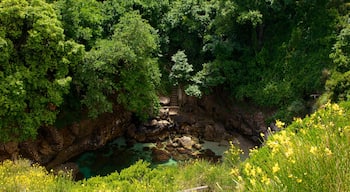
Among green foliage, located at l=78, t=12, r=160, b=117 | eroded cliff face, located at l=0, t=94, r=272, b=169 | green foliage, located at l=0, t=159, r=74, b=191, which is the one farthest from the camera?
eroded cliff face, located at l=0, t=94, r=272, b=169

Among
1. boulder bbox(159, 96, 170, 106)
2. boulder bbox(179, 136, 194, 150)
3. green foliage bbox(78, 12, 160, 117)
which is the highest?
green foliage bbox(78, 12, 160, 117)

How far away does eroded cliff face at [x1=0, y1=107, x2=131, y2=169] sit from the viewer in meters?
13.6

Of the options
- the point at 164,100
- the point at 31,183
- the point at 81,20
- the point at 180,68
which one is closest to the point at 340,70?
the point at 180,68

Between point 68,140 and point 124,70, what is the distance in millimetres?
3899

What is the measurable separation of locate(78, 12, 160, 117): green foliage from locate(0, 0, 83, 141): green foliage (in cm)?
122

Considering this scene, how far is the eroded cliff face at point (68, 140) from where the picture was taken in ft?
44.7

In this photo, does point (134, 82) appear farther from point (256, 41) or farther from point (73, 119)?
point (256, 41)

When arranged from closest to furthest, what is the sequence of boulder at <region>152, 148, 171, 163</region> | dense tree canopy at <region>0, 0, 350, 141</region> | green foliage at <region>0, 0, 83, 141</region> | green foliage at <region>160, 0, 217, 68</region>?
1. green foliage at <region>0, 0, 83, 141</region>
2. dense tree canopy at <region>0, 0, 350, 141</region>
3. boulder at <region>152, 148, 171, 163</region>
4. green foliage at <region>160, 0, 217, 68</region>

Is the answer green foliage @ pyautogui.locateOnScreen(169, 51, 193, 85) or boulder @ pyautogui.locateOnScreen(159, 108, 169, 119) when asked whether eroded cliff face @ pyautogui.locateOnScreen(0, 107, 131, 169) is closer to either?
boulder @ pyautogui.locateOnScreen(159, 108, 169, 119)

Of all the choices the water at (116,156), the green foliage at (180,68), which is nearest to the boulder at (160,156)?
the water at (116,156)

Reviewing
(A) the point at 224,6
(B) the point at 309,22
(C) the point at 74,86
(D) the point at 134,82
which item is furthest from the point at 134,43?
(B) the point at 309,22

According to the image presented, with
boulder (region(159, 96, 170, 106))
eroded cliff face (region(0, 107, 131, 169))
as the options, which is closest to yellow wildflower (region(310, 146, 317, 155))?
eroded cliff face (region(0, 107, 131, 169))

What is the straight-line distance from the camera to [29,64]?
12.3 meters

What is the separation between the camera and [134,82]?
15070mm
